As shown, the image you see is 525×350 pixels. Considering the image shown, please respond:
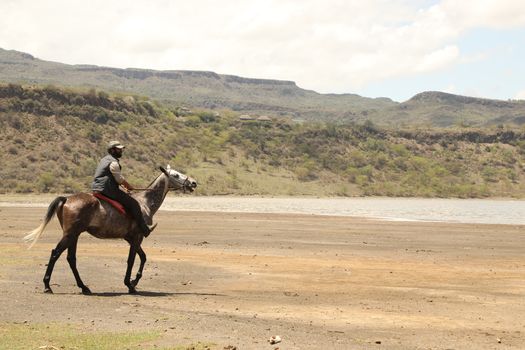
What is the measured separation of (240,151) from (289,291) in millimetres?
77774

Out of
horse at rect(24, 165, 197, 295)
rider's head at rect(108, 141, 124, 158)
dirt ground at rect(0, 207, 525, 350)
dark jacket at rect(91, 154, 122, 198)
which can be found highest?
rider's head at rect(108, 141, 124, 158)

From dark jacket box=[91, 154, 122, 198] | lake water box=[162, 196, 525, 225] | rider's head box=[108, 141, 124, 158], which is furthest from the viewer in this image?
lake water box=[162, 196, 525, 225]

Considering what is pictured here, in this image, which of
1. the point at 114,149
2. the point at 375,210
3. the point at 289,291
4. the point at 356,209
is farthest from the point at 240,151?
the point at 114,149

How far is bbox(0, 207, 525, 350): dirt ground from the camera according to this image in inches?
441

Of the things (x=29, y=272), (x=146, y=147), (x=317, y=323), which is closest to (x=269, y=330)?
(x=317, y=323)

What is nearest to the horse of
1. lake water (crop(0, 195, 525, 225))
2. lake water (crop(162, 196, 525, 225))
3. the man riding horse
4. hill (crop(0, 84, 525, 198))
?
the man riding horse

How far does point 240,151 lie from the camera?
9325cm

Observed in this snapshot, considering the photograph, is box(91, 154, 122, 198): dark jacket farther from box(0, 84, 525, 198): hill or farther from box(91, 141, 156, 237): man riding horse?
box(0, 84, 525, 198): hill

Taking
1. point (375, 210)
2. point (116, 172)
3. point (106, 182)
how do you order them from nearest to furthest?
point (116, 172) < point (106, 182) < point (375, 210)

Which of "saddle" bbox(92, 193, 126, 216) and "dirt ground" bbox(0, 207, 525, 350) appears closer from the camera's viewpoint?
"dirt ground" bbox(0, 207, 525, 350)

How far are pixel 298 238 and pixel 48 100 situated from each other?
63.8m

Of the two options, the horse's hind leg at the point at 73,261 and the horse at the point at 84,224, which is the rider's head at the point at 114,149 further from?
the horse's hind leg at the point at 73,261

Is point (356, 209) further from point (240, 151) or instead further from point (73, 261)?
point (73, 261)

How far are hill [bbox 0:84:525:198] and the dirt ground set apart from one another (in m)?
45.9
